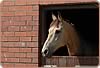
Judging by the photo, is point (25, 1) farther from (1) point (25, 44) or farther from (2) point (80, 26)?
(2) point (80, 26)

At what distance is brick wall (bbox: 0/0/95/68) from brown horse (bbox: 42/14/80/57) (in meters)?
0.26

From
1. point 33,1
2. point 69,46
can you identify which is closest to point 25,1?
point 33,1

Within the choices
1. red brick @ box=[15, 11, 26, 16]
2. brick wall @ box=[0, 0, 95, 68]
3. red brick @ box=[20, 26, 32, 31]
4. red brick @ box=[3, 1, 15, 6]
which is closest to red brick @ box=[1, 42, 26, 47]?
brick wall @ box=[0, 0, 95, 68]

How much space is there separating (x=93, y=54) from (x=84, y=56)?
0.78 ft

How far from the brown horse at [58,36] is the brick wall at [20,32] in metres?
0.26

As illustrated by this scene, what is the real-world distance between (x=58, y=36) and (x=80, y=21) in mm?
813

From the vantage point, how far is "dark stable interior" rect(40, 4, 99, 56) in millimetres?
4293

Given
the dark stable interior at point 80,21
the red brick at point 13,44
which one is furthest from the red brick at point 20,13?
the red brick at point 13,44

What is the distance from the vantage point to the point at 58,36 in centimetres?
398

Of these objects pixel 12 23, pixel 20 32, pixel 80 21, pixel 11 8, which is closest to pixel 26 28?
pixel 20 32

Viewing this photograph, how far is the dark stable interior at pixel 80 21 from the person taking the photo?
169 inches

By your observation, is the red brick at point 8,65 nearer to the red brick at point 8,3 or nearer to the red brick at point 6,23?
the red brick at point 6,23

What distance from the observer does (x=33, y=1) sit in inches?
167

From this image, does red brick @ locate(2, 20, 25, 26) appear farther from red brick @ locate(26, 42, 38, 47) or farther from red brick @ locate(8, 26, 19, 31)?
red brick @ locate(26, 42, 38, 47)
